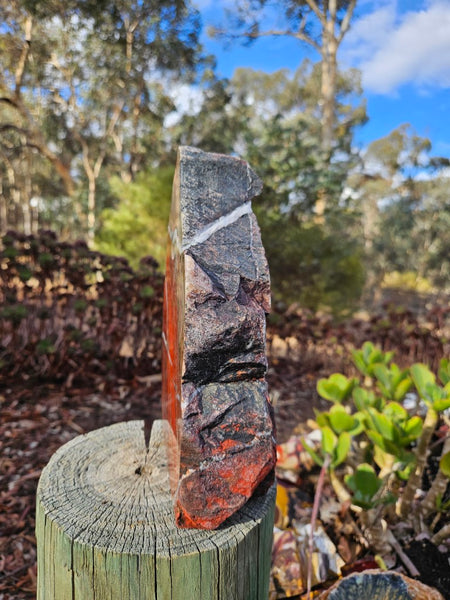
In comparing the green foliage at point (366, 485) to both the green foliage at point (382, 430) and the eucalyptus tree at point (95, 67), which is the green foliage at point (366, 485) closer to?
the green foliage at point (382, 430)

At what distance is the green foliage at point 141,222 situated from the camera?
7.82 meters

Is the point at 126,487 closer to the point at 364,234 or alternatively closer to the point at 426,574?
the point at 426,574

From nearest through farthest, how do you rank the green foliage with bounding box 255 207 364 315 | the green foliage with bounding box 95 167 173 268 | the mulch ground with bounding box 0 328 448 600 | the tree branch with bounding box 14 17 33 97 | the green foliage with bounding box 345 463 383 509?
the green foliage with bounding box 345 463 383 509
the mulch ground with bounding box 0 328 448 600
the green foliage with bounding box 255 207 364 315
the green foliage with bounding box 95 167 173 268
the tree branch with bounding box 14 17 33 97

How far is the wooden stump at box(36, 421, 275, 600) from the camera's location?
1.12m

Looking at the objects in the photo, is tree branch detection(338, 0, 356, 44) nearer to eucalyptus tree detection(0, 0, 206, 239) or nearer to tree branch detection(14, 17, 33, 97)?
eucalyptus tree detection(0, 0, 206, 239)

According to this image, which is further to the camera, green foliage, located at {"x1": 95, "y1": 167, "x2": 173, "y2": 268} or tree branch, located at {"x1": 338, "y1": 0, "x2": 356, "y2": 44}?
tree branch, located at {"x1": 338, "y1": 0, "x2": 356, "y2": 44}

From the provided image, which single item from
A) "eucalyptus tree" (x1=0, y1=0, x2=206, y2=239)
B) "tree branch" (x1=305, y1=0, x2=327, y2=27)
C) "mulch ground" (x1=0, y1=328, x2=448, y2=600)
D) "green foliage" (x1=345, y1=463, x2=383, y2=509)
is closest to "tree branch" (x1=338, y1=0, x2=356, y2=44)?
"tree branch" (x1=305, y1=0, x2=327, y2=27)

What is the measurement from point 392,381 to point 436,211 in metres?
16.1

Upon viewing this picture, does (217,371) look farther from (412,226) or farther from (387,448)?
(412,226)

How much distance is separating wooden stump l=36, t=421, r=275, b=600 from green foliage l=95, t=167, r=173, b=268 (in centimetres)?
652

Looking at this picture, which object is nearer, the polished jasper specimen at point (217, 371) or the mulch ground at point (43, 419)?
the polished jasper specimen at point (217, 371)

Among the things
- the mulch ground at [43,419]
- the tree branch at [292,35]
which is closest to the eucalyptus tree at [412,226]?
the tree branch at [292,35]

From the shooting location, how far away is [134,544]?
1134mm

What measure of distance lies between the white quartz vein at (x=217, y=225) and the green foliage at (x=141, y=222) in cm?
645
